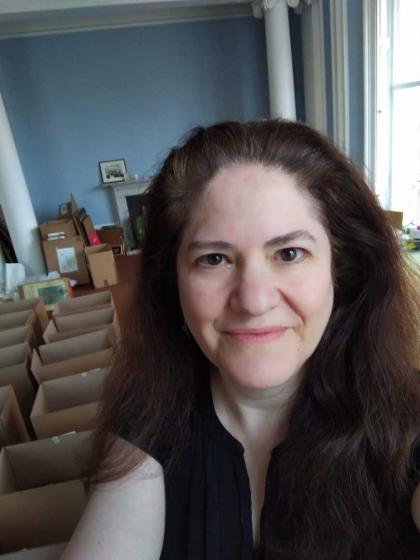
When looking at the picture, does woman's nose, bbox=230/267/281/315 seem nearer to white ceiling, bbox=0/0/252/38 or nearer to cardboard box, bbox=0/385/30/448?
cardboard box, bbox=0/385/30/448

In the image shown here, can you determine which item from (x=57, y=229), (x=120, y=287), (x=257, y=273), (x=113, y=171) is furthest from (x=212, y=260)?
(x=113, y=171)

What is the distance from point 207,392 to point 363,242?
470 mm

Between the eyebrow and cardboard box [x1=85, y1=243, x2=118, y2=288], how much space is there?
10.8 ft

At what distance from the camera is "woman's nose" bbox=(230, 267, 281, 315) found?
1.98ft

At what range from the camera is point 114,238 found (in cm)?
468

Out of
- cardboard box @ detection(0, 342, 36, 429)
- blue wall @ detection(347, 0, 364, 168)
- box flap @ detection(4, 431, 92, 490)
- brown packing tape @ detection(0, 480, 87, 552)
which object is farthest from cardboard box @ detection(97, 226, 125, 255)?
brown packing tape @ detection(0, 480, 87, 552)

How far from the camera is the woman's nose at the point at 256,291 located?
1.98 ft

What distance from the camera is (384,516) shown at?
0.66m

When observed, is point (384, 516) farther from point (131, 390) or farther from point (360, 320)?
point (131, 390)

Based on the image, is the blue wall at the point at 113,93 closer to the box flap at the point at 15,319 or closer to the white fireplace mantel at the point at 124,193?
the white fireplace mantel at the point at 124,193

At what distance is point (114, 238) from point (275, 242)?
169 inches

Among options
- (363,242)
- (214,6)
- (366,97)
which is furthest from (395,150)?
(363,242)

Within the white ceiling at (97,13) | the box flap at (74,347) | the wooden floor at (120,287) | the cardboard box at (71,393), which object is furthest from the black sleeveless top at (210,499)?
the white ceiling at (97,13)

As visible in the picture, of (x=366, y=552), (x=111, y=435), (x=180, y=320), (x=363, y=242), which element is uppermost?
(x=363, y=242)
